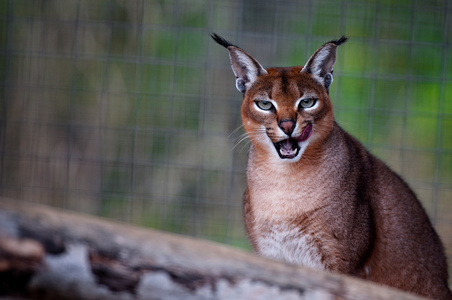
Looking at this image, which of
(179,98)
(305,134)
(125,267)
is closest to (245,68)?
(305,134)

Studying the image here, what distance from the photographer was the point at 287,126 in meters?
3.05

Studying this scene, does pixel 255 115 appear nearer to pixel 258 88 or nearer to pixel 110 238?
pixel 258 88

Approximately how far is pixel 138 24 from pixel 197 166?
1455 millimetres

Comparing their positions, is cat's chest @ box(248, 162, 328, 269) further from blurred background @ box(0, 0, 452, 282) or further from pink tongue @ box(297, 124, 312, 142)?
blurred background @ box(0, 0, 452, 282)

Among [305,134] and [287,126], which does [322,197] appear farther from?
[287,126]

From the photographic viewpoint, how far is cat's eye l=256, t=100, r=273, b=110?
3.20 m

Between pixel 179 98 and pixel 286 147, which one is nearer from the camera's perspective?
pixel 286 147

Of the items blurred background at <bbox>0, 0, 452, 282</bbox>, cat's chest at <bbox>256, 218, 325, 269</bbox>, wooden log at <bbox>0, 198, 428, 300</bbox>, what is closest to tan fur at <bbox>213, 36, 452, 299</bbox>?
cat's chest at <bbox>256, 218, 325, 269</bbox>

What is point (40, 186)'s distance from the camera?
19.8 ft

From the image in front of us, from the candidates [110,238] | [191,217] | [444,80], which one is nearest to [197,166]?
[191,217]

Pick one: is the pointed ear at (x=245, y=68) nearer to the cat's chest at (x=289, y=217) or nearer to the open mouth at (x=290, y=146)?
the open mouth at (x=290, y=146)

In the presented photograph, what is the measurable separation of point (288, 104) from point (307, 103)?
0.35ft

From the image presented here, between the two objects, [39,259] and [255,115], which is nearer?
[39,259]

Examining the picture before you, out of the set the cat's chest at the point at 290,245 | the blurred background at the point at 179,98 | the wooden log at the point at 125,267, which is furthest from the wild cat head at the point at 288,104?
the blurred background at the point at 179,98
